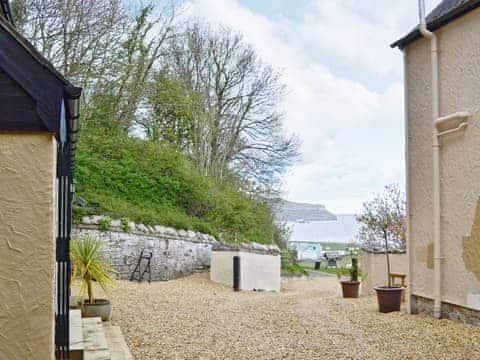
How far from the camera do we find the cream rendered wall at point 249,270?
49.2 ft

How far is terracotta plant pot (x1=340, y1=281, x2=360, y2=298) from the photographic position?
11328 mm

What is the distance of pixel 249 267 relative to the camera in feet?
50.1

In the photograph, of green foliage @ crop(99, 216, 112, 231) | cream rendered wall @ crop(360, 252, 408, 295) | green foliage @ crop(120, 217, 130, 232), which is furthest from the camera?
green foliage @ crop(120, 217, 130, 232)

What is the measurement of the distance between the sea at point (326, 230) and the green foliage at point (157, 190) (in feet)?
23.3

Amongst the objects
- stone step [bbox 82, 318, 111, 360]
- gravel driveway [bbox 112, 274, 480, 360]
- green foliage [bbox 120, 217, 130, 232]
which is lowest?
gravel driveway [bbox 112, 274, 480, 360]

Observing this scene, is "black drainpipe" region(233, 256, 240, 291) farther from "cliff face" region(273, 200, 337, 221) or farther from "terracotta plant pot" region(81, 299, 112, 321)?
"cliff face" region(273, 200, 337, 221)

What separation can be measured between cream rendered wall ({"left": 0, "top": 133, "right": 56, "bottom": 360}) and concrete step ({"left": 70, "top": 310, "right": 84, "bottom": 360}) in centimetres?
85

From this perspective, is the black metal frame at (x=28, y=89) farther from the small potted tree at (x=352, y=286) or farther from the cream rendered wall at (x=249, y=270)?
the cream rendered wall at (x=249, y=270)

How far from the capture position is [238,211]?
19.5 meters

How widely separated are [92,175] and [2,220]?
1243cm

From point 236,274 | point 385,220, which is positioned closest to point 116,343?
point 385,220

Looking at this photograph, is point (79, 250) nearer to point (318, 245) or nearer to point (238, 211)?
point (238, 211)

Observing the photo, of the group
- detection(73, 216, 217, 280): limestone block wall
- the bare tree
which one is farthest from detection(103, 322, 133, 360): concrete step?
the bare tree

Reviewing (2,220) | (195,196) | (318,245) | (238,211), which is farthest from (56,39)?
(318,245)
